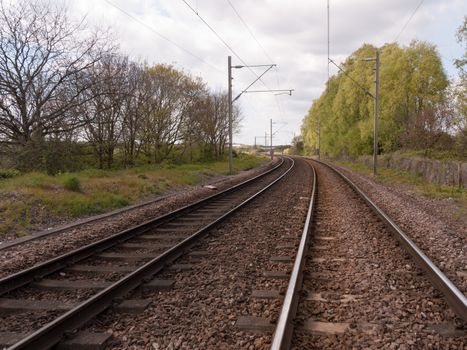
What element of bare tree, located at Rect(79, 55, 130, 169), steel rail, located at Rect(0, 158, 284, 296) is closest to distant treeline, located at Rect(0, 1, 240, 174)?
bare tree, located at Rect(79, 55, 130, 169)

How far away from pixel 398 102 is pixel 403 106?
67cm

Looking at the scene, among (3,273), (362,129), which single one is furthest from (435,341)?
(362,129)

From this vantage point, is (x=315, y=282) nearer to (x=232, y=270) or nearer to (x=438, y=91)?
(x=232, y=270)

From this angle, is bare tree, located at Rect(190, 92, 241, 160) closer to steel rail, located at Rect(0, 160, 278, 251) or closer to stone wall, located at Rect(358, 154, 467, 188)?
stone wall, located at Rect(358, 154, 467, 188)

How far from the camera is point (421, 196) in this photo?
1655 centimetres

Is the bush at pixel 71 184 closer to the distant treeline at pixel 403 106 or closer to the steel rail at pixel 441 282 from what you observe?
the steel rail at pixel 441 282

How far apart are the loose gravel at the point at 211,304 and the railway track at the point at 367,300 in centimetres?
32

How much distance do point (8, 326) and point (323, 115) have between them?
54.0 m

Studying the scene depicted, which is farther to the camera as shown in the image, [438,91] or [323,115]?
[323,115]

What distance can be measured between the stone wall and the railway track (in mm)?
12767

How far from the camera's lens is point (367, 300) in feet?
16.1

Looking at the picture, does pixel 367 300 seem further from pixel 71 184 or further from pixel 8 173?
pixel 8 173

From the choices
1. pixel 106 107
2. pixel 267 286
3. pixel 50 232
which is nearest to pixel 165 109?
pixel 106 107

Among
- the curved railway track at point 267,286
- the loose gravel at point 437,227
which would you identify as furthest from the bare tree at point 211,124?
the curved railway track at point 267,286
